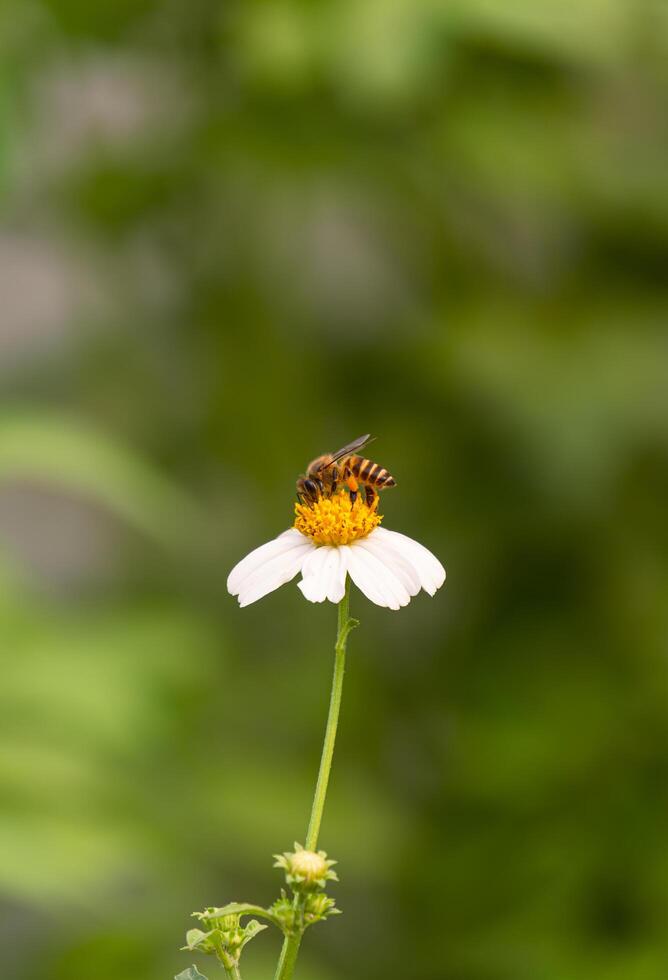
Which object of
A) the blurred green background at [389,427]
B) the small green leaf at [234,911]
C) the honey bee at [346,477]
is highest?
the blurred green background at [389,427]

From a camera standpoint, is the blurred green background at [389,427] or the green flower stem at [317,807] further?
the blurred green background at [389,427]

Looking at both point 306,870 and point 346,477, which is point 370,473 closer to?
point 346,477

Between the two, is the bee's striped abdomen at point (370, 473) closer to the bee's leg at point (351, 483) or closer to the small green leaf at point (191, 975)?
the bee's leg at point (351, 483)

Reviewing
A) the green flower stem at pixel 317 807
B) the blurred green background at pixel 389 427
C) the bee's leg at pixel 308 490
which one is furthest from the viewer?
the blurred green background at pixel 389 427

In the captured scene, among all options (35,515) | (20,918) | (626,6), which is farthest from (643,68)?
(20,918)

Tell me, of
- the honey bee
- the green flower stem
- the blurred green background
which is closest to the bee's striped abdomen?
the honey bee

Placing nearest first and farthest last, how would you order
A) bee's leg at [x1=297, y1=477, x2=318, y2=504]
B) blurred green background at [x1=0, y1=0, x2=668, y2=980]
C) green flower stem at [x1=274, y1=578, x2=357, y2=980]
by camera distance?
green flower stem at [x1=274, y1=578, x2=357, y2=980], bee's leg at [x1=297, y1=477, x2=318, y2=504], blurred green background at [x1=0, y1=0, x2=668, y2=980]

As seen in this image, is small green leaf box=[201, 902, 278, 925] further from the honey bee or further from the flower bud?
the honey bee

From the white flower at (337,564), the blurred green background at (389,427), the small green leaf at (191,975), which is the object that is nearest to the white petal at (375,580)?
the white flower at (337,564)
